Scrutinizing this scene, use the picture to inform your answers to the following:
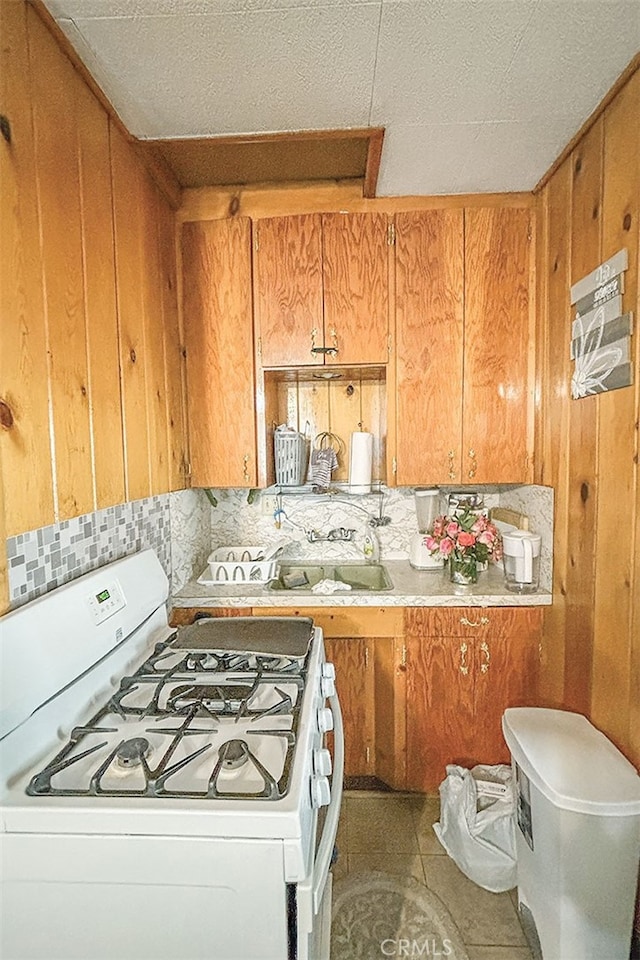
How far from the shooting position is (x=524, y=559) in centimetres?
188

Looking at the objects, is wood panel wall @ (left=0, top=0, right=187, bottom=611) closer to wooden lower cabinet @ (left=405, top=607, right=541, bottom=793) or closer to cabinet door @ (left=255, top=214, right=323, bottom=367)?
cabinet door @ (left=255, top=214, right=323, bottom=367)

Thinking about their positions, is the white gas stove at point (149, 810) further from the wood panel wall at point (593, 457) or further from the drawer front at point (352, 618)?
the wood panel wall at point (593, 457)

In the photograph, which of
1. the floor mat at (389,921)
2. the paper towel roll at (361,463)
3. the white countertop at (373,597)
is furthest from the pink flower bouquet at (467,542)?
the floor mat at (389,921)

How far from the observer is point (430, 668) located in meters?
1.88

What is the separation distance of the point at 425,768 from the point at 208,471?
1.53 m

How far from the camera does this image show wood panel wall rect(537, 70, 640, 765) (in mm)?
1282

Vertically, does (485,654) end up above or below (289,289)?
below

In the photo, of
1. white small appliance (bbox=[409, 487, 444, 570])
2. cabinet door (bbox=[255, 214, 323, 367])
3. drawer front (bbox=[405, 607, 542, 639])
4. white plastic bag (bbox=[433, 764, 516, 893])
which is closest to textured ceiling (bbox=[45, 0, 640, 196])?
cabinet door (bbox=[255, 214, 323, 367])

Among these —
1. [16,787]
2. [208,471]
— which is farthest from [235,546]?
[16,787]

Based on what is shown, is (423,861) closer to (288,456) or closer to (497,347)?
(288,456)

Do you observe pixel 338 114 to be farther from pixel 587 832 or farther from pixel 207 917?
pixel 587 832

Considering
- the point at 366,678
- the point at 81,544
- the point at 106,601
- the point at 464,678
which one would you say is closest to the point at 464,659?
the point at 464,678

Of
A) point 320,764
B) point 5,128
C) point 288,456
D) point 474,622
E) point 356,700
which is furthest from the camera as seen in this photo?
point 288,456

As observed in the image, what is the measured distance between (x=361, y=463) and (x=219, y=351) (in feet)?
2.71
